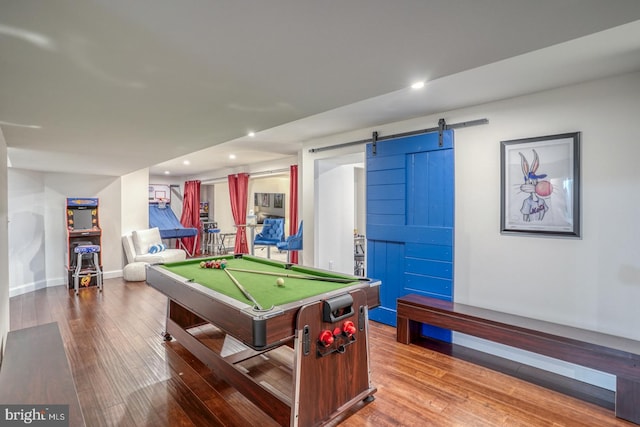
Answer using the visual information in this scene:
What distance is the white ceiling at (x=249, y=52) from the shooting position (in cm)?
91

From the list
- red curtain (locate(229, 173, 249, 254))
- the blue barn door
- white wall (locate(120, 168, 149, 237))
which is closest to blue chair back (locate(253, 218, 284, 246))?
red curtain (locate(229, 173, 249, 254))

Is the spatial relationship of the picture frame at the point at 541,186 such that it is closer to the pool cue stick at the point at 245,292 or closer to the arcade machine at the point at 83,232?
the pool cue stick at the point at 245,292

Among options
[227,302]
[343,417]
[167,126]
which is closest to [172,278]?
[227,302]

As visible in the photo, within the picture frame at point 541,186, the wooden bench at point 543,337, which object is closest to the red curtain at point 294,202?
the wooden bench at point 543,337

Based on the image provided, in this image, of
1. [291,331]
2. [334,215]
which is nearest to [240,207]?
[334,215]

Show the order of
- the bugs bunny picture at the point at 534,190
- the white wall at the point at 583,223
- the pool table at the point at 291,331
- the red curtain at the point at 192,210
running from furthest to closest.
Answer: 1. the red curtain at the point at 192,210
2. the bugs bunny picture at the point at 534,190
3. the white wall at the point at 583,223
4. the pool table at the point at 291,331

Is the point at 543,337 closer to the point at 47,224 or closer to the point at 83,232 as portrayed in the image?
the point at 83,232

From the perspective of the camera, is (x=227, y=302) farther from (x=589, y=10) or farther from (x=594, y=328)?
(x=594, y=328)

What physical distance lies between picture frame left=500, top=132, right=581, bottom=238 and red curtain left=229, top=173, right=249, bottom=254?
6.34m

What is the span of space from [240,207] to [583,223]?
23.5ft

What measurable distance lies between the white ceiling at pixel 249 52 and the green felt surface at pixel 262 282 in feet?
Result: 4.03

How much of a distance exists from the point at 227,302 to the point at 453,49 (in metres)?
1.86

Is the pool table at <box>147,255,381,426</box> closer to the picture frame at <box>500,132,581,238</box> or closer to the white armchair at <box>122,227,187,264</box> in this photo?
the picture frame at <box>500,132,581,238</box>

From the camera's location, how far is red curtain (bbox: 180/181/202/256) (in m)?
10.0
